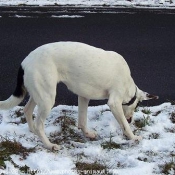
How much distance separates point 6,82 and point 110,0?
256 inches

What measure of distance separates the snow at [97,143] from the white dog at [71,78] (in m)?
0.16

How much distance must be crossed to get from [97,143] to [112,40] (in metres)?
4.73

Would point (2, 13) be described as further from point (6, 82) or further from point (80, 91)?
point (80, 91)

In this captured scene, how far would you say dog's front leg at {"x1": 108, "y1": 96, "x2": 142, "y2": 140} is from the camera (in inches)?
201

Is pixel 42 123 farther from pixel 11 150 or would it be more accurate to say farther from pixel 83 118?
pixel 83 118

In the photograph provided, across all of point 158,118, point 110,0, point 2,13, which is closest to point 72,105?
point 158,118

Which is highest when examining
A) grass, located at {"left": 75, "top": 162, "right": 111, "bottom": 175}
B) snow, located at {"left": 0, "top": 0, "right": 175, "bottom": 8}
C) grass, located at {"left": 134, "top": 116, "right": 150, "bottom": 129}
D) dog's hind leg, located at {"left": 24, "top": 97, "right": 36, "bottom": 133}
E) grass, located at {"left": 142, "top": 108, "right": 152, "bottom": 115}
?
snow, located at {"left": 0, "top": 0, "right": 175, "bottom": 8}

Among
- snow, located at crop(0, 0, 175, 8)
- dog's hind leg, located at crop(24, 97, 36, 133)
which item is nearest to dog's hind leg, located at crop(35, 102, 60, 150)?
dog's hind leg, located at crop(24, 97, 36, 133)

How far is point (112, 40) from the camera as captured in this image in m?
9.57

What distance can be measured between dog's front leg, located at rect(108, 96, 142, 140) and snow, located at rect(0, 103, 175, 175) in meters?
0.08

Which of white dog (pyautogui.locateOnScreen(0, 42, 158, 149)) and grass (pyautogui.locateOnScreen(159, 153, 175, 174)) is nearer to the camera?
grass (pyautogui.locateOnScreen(159, 153, 175, 174))

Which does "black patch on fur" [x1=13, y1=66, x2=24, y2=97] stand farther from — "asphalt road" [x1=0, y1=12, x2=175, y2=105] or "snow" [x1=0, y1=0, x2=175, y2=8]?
"snow" [x1=0, y1=0, x2=175, y2=8]

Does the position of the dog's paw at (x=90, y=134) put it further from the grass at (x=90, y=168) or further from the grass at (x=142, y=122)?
the grass at (x=90, y=168)

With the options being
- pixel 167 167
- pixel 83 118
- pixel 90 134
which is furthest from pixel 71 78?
pixel 167 167
